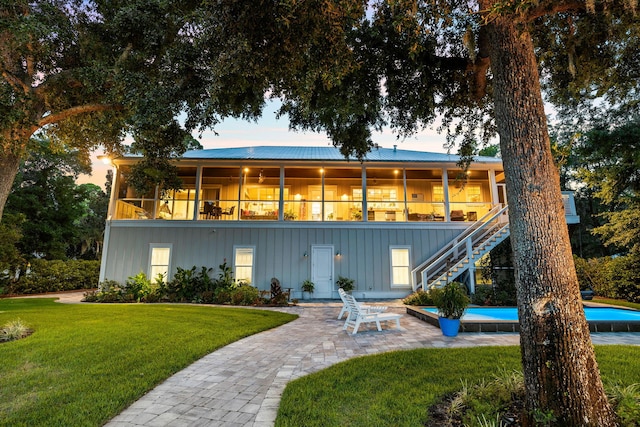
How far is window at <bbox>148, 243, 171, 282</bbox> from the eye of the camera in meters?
12.4

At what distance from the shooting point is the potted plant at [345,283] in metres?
12.1

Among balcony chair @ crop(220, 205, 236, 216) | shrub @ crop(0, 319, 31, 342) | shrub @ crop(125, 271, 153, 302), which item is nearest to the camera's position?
shrub @ crop(0, 319, 31, 342)

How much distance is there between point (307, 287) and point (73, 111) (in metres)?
8.87

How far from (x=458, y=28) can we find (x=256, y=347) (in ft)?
21.1

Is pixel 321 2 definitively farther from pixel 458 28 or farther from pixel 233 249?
pixel 233 249

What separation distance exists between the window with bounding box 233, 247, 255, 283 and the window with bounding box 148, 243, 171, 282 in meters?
2.67

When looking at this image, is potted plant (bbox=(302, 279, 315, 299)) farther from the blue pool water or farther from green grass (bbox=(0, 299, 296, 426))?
the blue pool water

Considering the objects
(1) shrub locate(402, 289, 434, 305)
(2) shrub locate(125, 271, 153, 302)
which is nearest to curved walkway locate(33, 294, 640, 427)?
(1) shrub locate(402, 289, 434, 305)

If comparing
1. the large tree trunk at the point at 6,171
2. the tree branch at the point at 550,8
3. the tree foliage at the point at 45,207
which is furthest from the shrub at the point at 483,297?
the tree foliage at the point at 45,207

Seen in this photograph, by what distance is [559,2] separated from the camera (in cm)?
340

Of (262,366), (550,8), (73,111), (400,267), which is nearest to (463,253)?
(400,267)

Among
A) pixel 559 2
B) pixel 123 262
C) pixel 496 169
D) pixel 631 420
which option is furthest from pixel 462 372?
pixel 123 262

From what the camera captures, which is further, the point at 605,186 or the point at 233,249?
the point at 233,249

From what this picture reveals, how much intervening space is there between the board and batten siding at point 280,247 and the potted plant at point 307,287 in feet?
0.61
